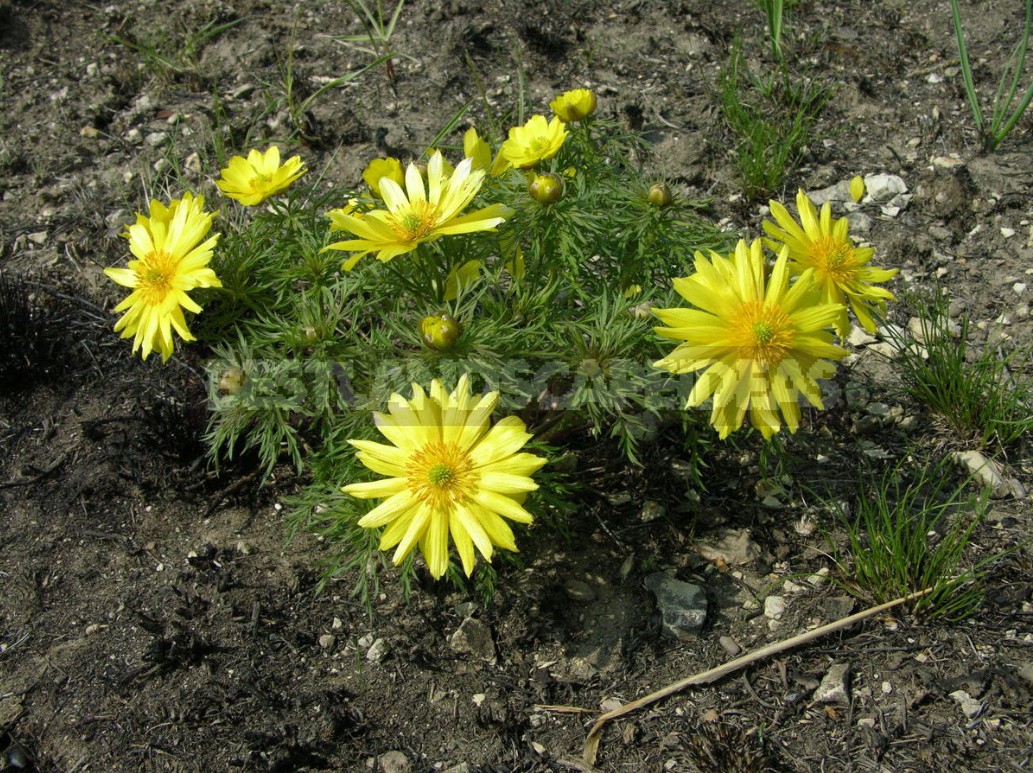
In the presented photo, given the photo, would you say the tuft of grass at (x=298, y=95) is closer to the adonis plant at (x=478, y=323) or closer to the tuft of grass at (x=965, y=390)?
the adonis plant at (x=478, y=323)

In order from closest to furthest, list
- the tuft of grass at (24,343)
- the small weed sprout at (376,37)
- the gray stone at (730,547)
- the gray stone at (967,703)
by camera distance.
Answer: the gray stone at (967,703) < the gray stone at (730,547) < the tuft of grass at (24,343) < the small weed sprout at (376,37)

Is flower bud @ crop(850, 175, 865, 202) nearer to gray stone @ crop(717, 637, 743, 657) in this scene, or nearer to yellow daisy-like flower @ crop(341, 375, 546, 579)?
→ gray stone @ crop(717, 637, 743, 657)

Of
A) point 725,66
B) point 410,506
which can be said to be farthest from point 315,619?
point 725,66

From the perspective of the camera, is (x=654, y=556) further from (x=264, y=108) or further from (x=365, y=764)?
(x=264, y=108)

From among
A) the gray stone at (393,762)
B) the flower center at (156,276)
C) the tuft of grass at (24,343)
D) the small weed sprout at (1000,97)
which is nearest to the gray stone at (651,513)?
the gray stone at (393,762)

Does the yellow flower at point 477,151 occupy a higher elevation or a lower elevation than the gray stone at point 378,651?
higher

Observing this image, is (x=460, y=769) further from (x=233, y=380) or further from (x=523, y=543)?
→ (x=233, y=380)
